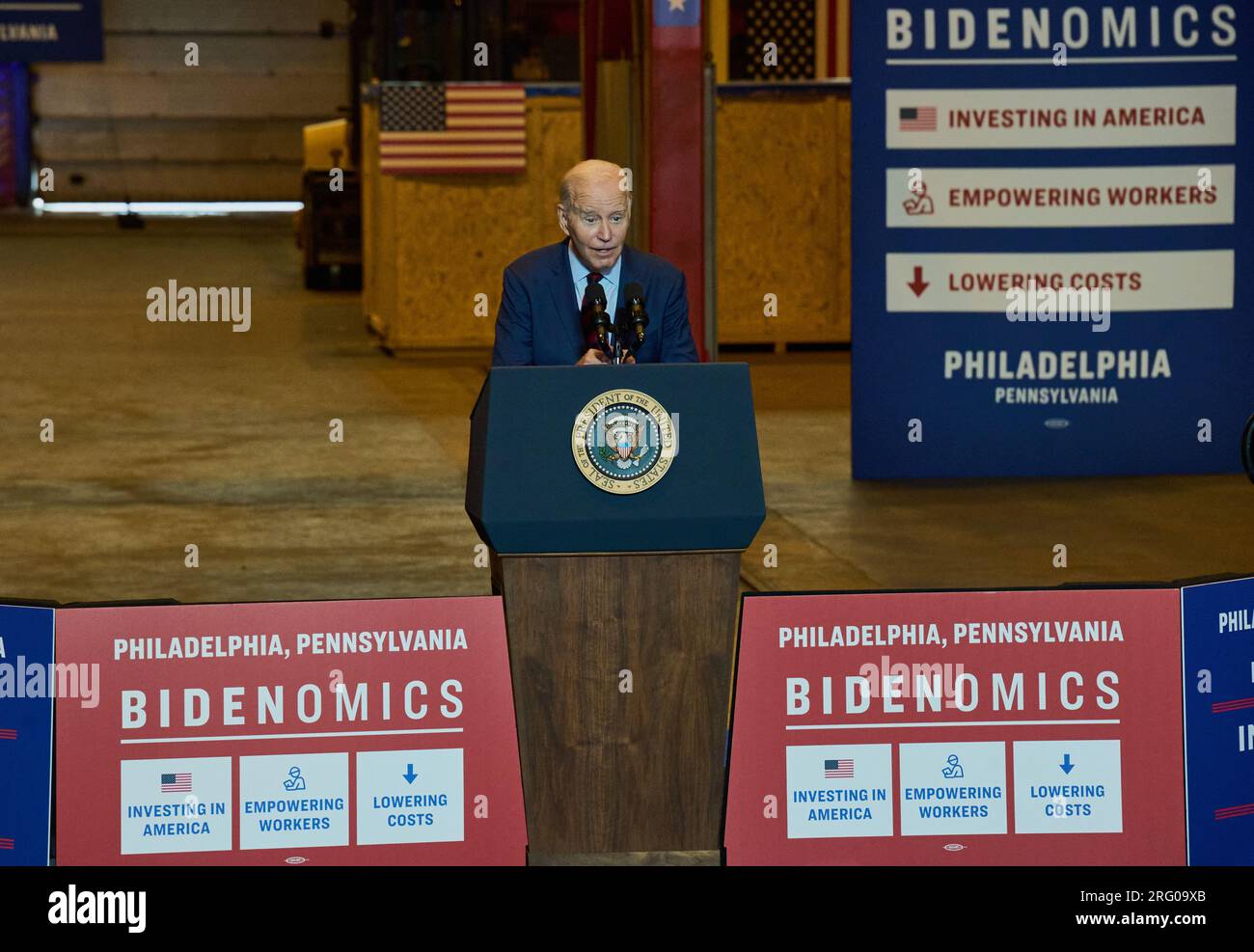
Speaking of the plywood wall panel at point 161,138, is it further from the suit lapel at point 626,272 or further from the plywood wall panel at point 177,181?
the suit lapel at point 626,272

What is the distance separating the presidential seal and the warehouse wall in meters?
36.6

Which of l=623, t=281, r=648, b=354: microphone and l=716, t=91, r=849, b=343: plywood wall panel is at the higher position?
l=716, t=91, r=849, b=343: plywood wall panel

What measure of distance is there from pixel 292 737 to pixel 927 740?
136 cm

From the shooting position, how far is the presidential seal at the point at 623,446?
4027mm

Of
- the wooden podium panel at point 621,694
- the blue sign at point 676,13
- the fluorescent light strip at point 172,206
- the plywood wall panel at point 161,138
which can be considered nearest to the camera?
the wooden podium panel at point 621,694

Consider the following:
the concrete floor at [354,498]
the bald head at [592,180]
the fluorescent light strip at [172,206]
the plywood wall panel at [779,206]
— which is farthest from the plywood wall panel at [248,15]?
the bald head at [592,180]

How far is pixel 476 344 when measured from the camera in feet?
55.6

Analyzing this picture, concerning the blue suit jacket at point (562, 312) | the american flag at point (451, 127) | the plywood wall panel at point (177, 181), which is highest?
the plywood wall panel at point (177, 181)

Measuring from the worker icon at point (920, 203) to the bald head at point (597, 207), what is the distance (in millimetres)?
6052

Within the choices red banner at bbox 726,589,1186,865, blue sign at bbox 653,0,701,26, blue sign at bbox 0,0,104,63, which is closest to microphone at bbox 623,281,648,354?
red banner at bbox 726,589,1186,865

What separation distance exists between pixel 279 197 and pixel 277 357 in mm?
25169

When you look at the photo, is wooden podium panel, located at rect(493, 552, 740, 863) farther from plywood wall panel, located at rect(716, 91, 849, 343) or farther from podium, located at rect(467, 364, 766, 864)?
plywood wall panel, located at rect(716, 91, 849, 343)

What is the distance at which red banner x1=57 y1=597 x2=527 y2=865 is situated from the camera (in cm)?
407

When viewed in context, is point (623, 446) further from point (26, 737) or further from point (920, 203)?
point (920, 203)
